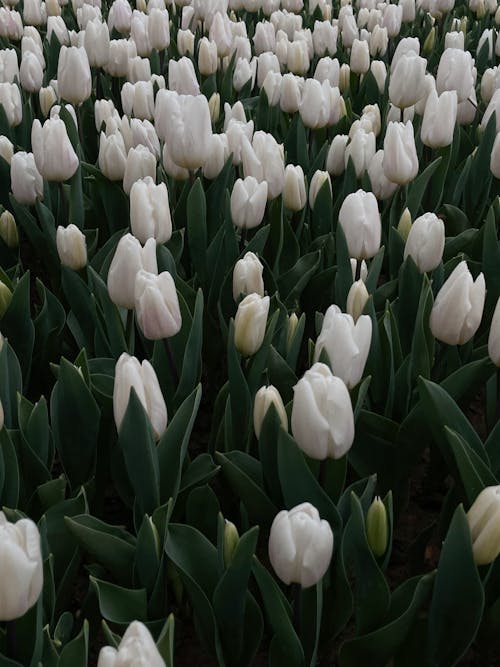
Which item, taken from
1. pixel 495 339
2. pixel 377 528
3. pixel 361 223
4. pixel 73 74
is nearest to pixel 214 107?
pixel 73 74

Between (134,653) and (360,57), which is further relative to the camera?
(360,57)

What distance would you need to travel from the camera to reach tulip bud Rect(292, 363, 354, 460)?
3.51ft

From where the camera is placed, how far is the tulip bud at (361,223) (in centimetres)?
159

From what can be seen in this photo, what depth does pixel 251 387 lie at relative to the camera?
4.82ft

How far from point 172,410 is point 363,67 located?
180 cm

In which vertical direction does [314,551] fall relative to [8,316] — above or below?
above

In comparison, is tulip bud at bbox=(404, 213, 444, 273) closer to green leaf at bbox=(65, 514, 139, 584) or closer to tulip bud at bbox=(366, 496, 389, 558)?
tulip bud at bbox=(366, 496, 389, 558)

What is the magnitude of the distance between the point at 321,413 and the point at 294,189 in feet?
2.99

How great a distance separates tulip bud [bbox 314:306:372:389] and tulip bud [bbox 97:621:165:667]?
552 mm

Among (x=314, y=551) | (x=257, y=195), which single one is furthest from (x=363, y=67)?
(x=314, y=551)

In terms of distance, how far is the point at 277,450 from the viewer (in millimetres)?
1229

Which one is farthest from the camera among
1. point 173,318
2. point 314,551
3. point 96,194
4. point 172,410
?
point 96,194

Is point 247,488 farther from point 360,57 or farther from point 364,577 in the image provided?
point 360,57

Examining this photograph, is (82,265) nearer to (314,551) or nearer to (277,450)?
(277,450)
